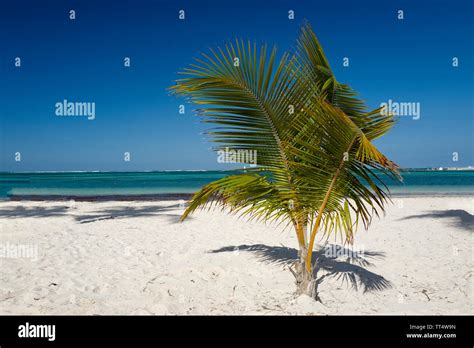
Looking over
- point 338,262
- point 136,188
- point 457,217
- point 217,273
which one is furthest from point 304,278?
point 136,188

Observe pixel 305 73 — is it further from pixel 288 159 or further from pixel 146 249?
pixel 146 249

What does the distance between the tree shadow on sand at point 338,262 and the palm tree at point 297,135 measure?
44.1 inches

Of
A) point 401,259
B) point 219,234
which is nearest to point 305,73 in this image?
point 401,259

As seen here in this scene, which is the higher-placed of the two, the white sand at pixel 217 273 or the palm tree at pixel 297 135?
the palm tree at pixel 297 135

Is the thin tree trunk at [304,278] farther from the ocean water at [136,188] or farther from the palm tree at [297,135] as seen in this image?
the ocean water at [136,188]

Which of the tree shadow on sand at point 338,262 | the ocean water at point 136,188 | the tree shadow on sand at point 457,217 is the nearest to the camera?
the tree shadow on sand at point 338,262

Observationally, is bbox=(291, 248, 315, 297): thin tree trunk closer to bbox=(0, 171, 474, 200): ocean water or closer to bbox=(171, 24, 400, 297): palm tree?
bbox=(171, 24, 400, 297): palm tree

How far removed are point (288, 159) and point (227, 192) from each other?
2.95ft

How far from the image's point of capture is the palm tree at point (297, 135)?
428 cm

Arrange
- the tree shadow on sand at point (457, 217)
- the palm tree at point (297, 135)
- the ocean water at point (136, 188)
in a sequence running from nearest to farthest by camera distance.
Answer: the palm tree at point (297, 135) → the tree shadow on sand at point (457, 217) → the ocean water at point (136, 188)

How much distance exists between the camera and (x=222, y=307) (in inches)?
195

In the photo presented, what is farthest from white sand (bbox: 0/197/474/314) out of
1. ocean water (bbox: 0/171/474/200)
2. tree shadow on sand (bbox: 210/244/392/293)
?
ocean water (bbox: 0/171/474/200)

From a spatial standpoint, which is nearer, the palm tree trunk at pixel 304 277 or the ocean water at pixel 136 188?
the palm tree trunk at pixel 304 277

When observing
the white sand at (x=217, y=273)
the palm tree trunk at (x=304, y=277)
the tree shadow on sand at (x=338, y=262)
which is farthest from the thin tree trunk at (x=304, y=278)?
the tree shadow on sand at (x=338, y=262)
